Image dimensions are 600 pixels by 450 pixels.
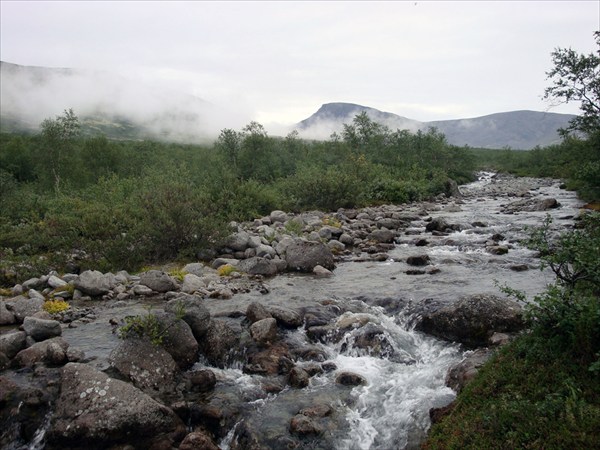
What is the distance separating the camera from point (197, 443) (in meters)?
7.67

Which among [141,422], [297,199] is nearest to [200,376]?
[141,422]

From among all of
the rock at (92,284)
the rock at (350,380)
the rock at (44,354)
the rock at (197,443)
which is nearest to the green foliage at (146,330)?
the rock at (44,354)

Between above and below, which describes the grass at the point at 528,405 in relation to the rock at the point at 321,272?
above

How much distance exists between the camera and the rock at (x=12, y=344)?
408 inches

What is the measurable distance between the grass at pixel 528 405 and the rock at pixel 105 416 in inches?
188

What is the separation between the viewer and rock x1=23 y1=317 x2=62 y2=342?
11320 millimetres

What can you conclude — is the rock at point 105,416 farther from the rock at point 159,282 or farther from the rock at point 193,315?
the rock at point 159,282

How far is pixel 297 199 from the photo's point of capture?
38062 mm

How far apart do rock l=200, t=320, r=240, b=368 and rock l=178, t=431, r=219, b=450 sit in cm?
299

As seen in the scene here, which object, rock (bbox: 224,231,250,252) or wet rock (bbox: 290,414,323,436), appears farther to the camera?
rock (bbox: 224,231,250,252)

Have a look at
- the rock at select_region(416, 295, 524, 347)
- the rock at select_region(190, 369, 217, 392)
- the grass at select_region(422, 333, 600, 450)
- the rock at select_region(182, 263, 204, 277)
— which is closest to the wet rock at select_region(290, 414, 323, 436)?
the grass at select_region(422, 333, 600, 450)

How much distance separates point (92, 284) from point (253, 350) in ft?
25.2

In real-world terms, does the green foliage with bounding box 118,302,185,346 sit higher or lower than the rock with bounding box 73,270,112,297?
higher

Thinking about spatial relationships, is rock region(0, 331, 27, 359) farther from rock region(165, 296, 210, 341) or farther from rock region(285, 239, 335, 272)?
rock region(285, 239, 335, 272)
